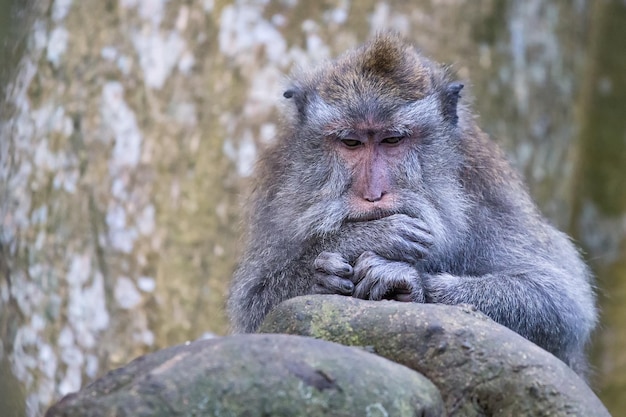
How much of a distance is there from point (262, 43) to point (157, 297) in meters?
2.16

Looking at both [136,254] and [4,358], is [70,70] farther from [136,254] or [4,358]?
[4,358]

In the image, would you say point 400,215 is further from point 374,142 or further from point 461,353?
point 461,353

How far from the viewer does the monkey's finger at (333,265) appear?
16.4ft

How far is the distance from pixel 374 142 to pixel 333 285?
884 mm

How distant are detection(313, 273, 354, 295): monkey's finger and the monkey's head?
0.39 m

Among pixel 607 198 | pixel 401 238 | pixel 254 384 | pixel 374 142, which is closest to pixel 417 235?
pixel 401 238

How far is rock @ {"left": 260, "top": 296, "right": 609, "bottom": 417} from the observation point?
147 inches

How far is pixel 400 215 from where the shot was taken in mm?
5117

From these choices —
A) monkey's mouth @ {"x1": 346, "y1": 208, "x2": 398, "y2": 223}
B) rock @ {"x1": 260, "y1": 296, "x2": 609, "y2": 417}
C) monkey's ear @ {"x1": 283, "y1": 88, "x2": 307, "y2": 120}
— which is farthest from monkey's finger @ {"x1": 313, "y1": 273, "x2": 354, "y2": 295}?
monkey's ear @ {"x1": 283, "y1": 88, "x2": 307, "y2": 120}

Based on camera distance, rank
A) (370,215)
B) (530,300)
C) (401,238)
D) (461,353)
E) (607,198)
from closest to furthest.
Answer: (461,353) < (401,238) < (370,215) < (530,300) < (607,198)

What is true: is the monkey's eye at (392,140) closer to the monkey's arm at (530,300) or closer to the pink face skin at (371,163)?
the pink face skin at (371,163)

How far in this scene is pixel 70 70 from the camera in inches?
301

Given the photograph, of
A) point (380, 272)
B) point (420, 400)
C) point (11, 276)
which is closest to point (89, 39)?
point (11, 276)

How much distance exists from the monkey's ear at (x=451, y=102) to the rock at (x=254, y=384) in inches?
97.6
